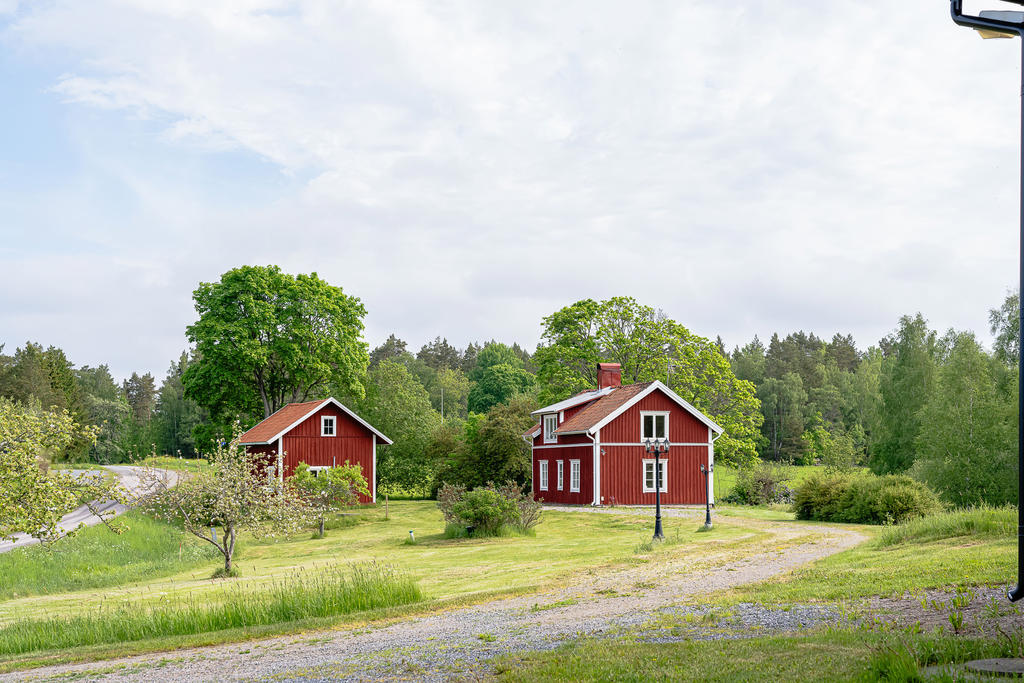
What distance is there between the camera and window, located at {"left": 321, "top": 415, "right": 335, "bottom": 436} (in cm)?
4325

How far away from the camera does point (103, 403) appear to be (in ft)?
310

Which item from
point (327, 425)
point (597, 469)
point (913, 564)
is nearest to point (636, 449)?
point (597, 469)

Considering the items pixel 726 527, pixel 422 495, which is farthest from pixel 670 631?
pixel 422 495

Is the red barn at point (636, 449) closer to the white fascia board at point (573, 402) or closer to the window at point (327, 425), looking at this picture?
the white fascia board at point (573, 402)

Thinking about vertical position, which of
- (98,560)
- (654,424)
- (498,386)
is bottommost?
(98,560)

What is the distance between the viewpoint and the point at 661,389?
40.4 metres

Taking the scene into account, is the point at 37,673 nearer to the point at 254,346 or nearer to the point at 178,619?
the point at 178,619

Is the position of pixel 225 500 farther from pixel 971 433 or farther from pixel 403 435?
pixel 971 433

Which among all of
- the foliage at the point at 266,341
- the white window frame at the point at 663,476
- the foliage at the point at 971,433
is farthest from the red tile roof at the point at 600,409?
the foliage at the point at 266,341

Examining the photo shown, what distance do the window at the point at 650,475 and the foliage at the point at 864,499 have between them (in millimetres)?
8946

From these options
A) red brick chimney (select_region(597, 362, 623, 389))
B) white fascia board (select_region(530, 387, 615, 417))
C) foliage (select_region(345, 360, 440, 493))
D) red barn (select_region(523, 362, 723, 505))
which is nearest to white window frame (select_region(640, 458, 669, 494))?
red barn (select_region(523, 362, 723, 505))

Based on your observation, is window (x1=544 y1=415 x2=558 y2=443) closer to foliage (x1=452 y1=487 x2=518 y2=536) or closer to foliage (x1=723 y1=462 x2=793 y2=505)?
foliage (x1=723 y1=462 x2=793 y2=505)

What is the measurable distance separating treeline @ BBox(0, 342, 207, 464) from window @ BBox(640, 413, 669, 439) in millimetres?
32515

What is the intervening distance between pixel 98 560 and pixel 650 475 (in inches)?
932
